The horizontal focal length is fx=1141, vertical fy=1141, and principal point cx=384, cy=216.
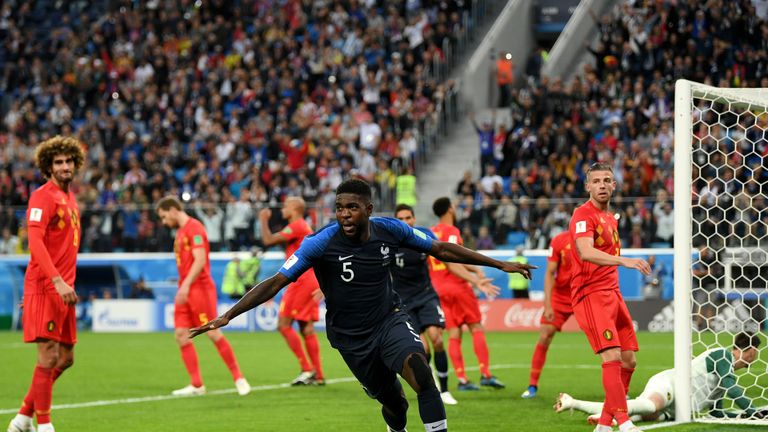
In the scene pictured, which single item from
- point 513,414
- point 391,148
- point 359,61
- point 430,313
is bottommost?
point 513,414

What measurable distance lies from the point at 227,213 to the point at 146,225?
7.53 feet

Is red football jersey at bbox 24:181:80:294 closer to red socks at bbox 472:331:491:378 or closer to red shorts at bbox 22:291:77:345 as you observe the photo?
red shorts at bbox 22:291:77:345

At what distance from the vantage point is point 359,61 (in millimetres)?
33469

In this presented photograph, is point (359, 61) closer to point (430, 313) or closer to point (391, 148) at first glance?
point (391, 148)

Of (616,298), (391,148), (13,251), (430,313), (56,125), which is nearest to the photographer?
(616,298)

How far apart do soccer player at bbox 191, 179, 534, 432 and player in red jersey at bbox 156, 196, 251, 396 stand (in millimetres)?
6052

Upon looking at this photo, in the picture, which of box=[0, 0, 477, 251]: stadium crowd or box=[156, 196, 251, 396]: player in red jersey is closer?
box=[156, 196, 251, 396]: player in red jersey

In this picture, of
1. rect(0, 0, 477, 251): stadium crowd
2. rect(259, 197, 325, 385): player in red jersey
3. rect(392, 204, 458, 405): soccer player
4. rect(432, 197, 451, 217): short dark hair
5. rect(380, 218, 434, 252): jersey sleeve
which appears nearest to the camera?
rect(380, 218, 434, 252): jersey sleeve

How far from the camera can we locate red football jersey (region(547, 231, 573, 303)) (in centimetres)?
1270

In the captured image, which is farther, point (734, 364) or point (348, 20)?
point (348, 20)

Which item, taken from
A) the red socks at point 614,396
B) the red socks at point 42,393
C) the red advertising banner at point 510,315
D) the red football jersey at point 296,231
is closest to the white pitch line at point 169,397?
the red football jersey at point 296,231

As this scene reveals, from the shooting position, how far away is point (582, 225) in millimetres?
9078

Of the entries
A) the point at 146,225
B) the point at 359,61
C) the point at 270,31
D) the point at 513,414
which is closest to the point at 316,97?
the point at 359,61

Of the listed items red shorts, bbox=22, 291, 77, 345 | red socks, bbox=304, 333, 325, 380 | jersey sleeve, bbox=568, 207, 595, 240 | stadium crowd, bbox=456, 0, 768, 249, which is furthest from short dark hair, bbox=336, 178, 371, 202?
stadium crowd, bbox=456, 0, 768, 249
